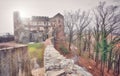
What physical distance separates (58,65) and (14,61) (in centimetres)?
54

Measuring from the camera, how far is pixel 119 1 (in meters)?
3.01

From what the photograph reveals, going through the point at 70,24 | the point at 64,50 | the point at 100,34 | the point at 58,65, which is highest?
the point at 70,24

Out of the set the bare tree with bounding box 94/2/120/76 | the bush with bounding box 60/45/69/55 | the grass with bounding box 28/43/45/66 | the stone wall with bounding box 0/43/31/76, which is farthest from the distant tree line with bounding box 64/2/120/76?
the stone wall with bounding box 0/43/31/76

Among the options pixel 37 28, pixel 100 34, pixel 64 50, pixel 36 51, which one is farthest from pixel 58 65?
pixel 100 34

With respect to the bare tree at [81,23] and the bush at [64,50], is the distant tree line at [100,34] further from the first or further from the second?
the bush at [64,50]

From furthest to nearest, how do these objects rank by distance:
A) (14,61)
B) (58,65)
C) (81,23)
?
(81,23) < (58,65) < (14,61)

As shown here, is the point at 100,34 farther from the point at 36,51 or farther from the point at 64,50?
the point at 36,51

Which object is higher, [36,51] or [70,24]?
[70,24]

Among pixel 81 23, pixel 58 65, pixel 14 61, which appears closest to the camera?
pixel 14 61

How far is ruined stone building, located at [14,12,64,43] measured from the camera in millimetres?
2686

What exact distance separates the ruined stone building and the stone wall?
4.9 inches

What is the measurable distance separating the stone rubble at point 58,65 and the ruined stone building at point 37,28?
176mm

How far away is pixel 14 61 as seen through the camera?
8.65 ft

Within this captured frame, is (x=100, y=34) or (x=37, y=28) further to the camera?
(x=100, y=34)
